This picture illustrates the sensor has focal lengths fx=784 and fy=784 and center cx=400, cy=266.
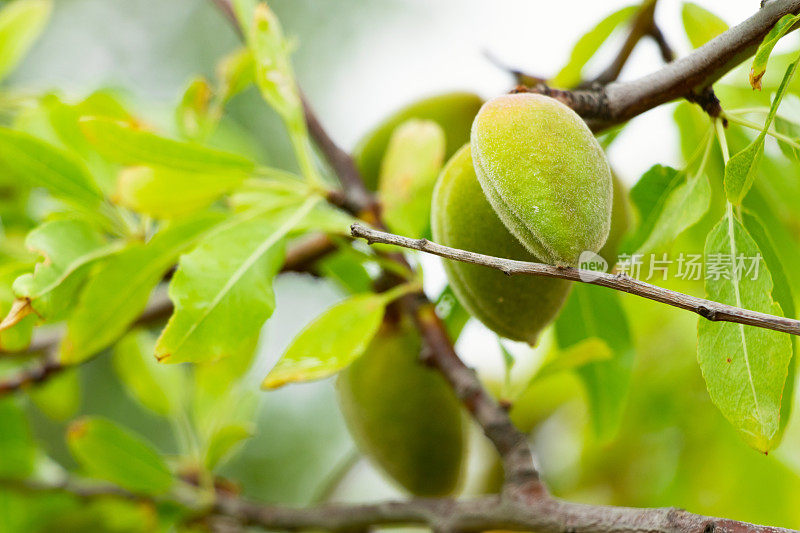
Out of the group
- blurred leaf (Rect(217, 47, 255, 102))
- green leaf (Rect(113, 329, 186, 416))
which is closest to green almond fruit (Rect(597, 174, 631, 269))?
blurred leaf (Rect(217, 47, 255, 102))

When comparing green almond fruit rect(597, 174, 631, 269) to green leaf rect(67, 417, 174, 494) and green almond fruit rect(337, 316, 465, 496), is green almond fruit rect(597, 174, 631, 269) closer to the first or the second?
green almond fruit rect(337, 316, 465, 496)

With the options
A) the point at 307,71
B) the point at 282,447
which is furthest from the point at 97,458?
the point at 307,71

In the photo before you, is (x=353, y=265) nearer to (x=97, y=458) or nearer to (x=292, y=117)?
(x=292, y=117)

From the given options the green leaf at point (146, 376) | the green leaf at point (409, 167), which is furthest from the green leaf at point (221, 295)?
the green leaf at point (146, 376)

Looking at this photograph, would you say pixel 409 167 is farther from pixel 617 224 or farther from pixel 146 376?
pixel 146 376

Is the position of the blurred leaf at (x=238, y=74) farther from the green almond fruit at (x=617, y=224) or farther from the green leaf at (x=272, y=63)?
the green almond fruit at (x=617, y=224)

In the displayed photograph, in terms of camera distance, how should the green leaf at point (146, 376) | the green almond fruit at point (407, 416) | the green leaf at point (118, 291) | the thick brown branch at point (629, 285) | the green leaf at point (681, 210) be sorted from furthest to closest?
the green leaf at point (146, 376) → the green almond fruit at point (407, 416) → the green leaf at point (118, 291) → the green leaf at point (681, 210) → the thick brown branch at point (629, 285)
